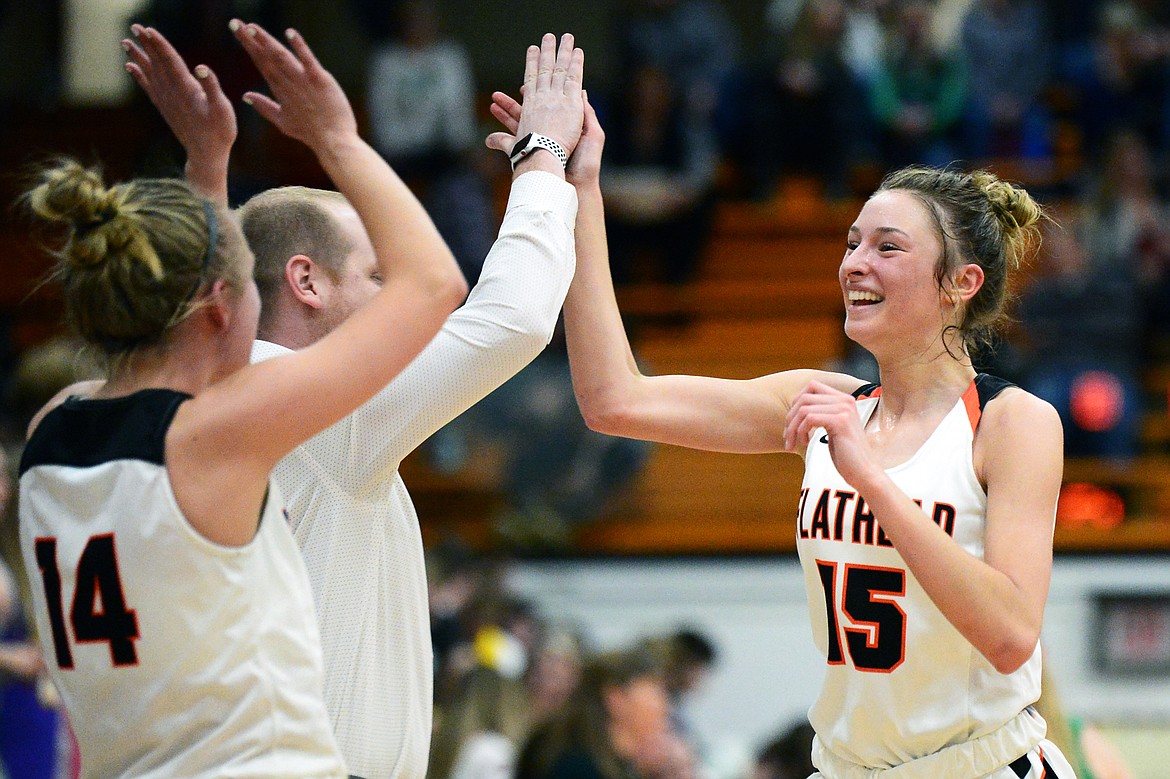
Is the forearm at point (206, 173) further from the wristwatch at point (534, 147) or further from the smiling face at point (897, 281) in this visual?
the smiling face at point (897, 281)

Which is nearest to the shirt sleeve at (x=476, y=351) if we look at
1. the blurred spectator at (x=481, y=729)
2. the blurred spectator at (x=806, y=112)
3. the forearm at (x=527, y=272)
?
the forearm at (x=527, y=272)

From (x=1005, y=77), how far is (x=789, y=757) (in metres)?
7.47

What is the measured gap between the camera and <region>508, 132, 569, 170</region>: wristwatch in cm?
304

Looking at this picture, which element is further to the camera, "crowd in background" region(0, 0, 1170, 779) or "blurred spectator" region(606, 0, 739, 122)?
"blurred spectator" region(606, 0, 739, 122)

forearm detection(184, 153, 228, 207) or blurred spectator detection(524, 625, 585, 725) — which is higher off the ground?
forearm detection(184, 153, 228, 207)

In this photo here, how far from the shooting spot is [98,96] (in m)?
14.2

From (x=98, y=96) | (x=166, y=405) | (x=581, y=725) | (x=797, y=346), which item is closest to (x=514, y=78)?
(x=98, y=96)

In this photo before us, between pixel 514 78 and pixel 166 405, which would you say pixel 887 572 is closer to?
pixel 166 405

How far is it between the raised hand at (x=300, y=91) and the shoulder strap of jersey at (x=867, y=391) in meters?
1.35

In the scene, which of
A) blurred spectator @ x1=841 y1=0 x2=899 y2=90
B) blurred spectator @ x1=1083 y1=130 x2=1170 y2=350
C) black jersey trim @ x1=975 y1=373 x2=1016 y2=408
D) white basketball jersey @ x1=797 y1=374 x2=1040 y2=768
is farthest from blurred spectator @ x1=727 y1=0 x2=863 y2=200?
white basketball jersey @ x1=797 y1=374 x2=1040 y2=768

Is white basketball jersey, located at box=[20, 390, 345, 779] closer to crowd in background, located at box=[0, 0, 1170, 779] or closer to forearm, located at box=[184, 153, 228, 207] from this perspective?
forearm, located at box=[184, 153, 228, 207]

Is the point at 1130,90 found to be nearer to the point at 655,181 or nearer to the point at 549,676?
the point at 655,181

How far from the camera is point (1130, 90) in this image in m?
12.1

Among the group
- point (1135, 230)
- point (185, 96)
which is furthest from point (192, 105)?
point (1135, 230)
